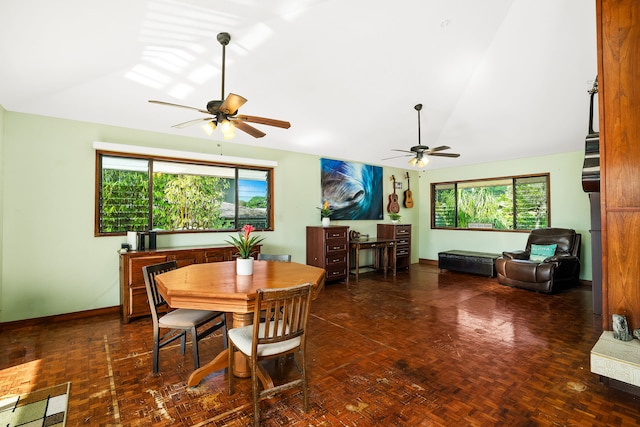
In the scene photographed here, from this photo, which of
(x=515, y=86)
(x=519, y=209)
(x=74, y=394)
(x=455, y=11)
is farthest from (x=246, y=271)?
(x=519, y=209)

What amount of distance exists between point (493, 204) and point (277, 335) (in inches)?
261

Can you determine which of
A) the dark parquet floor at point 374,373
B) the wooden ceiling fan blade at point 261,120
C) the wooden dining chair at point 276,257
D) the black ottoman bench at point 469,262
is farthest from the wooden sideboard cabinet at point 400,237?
the wooden ceiling fan blade at point 261,120

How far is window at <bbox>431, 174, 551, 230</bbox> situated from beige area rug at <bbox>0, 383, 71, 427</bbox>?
24.9 ft

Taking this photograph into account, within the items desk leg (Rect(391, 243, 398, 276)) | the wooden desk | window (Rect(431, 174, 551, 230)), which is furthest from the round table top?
window (Rect(431, 174, 551, 230))

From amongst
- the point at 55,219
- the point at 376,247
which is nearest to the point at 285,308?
the point at 55,219

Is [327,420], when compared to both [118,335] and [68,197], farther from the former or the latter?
[68,197]

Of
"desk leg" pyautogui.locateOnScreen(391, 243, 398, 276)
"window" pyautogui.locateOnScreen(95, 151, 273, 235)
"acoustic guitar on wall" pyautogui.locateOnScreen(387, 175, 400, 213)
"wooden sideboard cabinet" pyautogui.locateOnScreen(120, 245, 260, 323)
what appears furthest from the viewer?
"acoustic guitar on wall" pyautogui.locateOnScreen(387, 175, 400, 213)

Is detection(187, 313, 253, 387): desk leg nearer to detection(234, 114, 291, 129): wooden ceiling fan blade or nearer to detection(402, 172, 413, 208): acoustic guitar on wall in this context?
detection(234, 114, 291, 129): wooden ceiling fan blade

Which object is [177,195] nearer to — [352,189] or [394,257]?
[352,189]

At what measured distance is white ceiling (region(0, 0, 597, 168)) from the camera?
2600 millimetres

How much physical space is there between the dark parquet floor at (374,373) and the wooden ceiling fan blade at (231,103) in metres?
2.23

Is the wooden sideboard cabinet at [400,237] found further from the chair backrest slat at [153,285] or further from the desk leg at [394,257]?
the chair backrest slat at [153,285]

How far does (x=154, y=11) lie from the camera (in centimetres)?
245

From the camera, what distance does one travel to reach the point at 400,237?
6.89 meters
